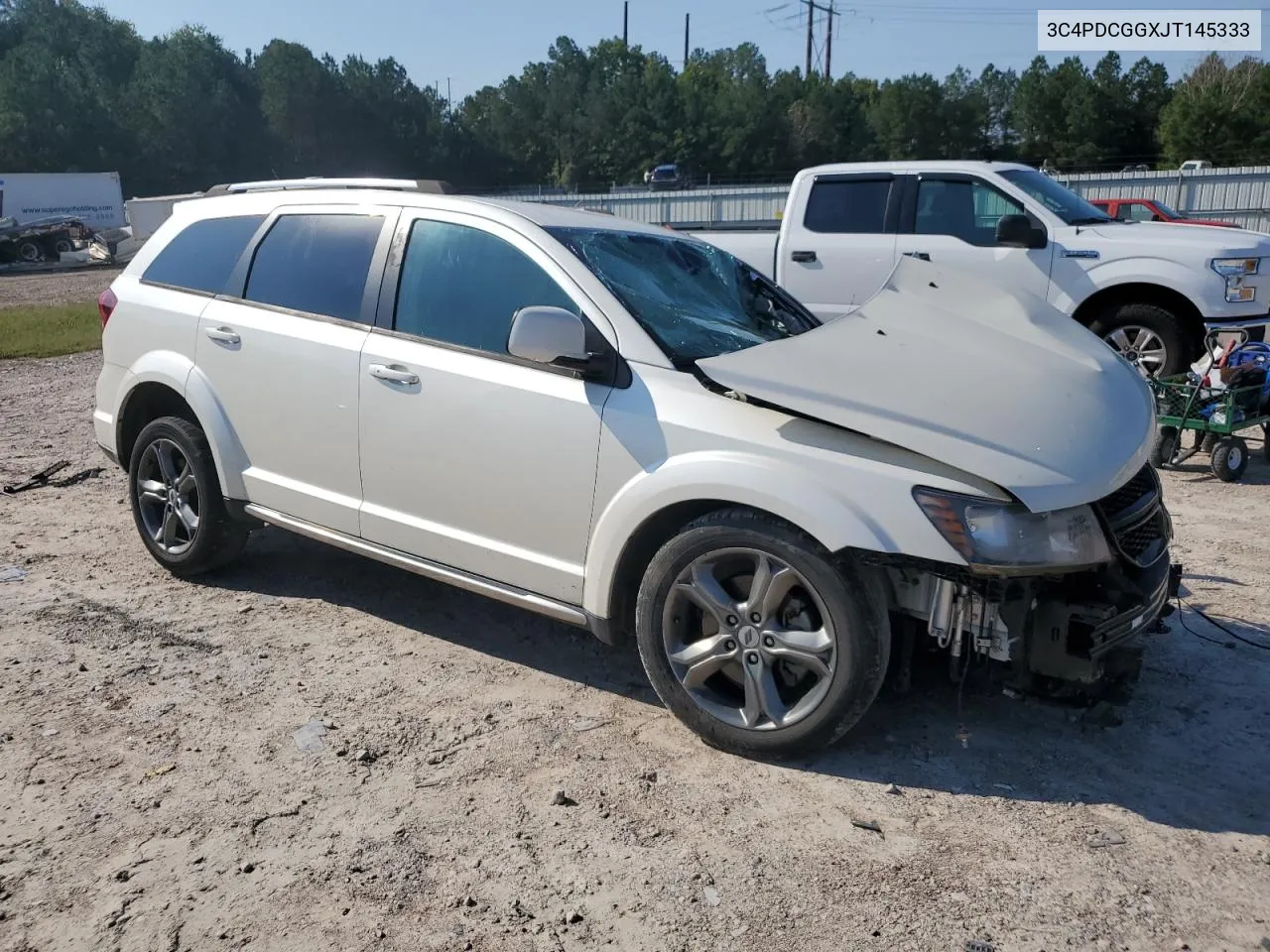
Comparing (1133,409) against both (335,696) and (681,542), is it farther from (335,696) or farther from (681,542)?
(335,696)

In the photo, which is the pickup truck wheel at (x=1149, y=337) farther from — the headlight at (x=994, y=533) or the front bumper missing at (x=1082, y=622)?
the headlight at (x=994, y=533)

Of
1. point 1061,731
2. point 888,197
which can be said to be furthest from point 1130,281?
point 1061,731

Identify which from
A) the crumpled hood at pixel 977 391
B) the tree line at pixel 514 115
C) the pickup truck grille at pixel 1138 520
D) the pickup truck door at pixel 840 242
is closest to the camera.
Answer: the crumpled hood at pixel 977 391

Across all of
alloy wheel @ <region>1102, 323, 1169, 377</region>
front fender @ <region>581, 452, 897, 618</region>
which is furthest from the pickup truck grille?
alloy wheel @ <region>1102, 323, 1169, 377</region>

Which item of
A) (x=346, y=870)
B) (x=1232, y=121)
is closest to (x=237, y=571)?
(x=346, y=870)

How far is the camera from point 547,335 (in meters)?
3.47

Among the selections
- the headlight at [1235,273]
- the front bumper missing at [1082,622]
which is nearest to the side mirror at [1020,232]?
the headlight at [1235,273]

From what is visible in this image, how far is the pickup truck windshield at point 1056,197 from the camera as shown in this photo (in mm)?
8891

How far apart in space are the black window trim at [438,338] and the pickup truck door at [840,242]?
564cm

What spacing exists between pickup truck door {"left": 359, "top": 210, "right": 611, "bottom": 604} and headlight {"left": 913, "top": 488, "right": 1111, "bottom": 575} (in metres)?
1.20

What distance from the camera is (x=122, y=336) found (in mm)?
5273

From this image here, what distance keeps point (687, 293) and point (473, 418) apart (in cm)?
101

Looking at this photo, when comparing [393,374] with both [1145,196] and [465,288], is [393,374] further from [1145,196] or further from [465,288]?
[1145,196]

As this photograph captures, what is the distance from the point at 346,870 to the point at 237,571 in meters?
2.83
